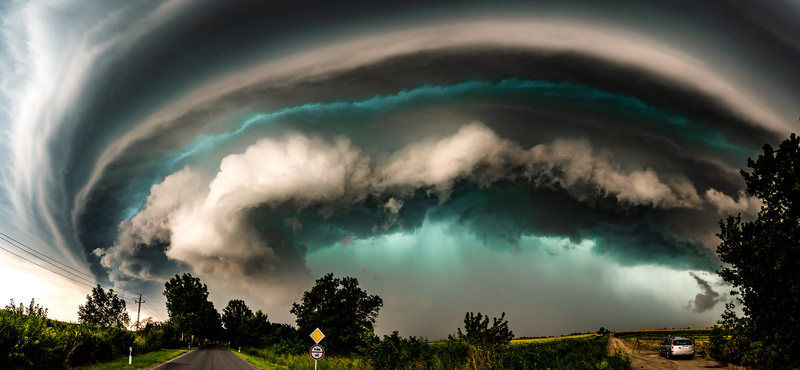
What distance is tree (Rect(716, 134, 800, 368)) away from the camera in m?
22.5

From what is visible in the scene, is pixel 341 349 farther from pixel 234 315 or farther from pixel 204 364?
pixel 234 315

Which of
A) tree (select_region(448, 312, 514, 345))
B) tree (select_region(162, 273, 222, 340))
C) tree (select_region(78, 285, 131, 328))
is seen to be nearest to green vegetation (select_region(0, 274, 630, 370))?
tree (select_region(448, 312, 514, 345))

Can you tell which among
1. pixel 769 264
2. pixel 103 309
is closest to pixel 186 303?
pixel 103 309

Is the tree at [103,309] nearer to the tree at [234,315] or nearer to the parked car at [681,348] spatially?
the tree at [234,315]

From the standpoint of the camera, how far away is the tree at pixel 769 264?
22453 mm

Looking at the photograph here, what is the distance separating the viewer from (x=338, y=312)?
62.5 m

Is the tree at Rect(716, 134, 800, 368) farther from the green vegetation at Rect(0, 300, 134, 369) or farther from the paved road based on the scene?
the green vegetation at Rect(0, 300, 134, 369)

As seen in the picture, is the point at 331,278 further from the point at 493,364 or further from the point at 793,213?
the point at 793,213

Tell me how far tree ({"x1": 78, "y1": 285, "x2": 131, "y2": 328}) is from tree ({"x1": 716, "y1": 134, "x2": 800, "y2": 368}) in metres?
150

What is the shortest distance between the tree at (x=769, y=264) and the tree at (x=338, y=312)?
43.5 metres

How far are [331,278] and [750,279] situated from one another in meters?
57.7

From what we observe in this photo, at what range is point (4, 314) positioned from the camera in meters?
18.9

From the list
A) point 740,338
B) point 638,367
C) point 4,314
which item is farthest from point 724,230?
point 4,314

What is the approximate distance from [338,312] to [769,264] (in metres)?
52.2
